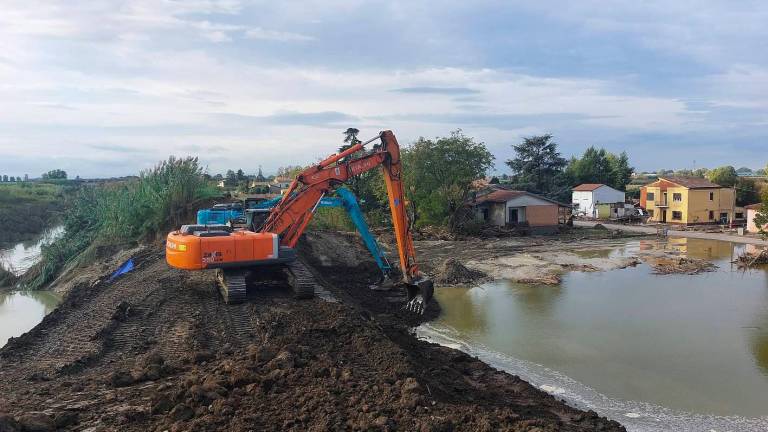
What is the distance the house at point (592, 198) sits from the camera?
2005 inches

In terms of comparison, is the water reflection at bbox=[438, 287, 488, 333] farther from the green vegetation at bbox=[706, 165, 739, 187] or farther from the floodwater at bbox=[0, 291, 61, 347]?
the green vegetation at bbox=[706, 165, 739, 187]

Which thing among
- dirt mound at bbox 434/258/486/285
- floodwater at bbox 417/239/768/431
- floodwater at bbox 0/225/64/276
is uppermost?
dirt mound at bbox 434/258/486/285

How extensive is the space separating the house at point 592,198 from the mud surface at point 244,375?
40.5 m

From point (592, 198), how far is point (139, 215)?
3827 cm

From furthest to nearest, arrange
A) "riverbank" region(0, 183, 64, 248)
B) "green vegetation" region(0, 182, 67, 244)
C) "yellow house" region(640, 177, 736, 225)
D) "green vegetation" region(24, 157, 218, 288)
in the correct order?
1. "green vegetation" region(0, 182, 67, 244)
2. "riverbank" region(0, 183, 64, 248)
3. "yellow house" region(640, 177, 736, 225)
4. "green vegetation" region(24, 157, 218, 288)

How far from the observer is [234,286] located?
1330 cm

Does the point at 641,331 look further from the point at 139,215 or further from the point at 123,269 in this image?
the point at 139,215

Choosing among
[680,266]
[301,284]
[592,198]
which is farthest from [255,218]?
[592,198]

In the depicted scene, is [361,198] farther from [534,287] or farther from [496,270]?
[534,287]

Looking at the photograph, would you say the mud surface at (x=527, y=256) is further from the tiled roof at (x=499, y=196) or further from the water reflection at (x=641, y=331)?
the tiled roof at (x=499, y=196)

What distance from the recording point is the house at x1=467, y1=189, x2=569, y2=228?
40.4 m

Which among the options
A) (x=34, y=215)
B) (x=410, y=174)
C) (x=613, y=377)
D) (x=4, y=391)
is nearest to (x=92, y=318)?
(x=4, y=391)

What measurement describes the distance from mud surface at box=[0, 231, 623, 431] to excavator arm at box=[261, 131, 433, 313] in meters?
1.45

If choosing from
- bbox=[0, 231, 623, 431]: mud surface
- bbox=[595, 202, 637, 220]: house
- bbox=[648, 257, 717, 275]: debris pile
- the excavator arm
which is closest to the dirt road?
bbox=[595, 202, 637, 220]: house
